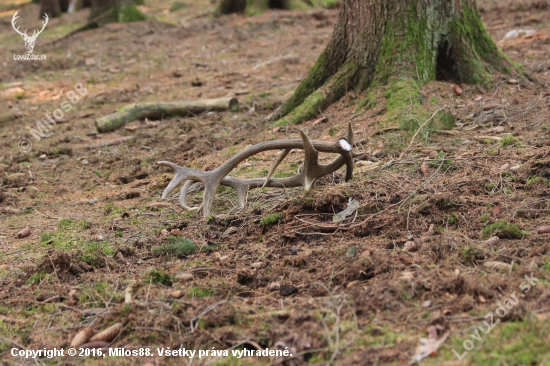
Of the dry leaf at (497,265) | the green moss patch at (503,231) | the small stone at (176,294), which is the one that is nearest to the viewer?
the dry leaf at (497,265)

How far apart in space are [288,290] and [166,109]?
591cm

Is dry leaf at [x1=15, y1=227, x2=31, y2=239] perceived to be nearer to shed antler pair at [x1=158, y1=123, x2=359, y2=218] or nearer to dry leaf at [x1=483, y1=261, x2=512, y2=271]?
shed antler pair at [x1=158, y1=123, x2=359, y2=218]

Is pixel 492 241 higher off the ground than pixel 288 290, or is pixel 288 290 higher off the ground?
pixel 492 241

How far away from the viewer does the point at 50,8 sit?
20.8 meters

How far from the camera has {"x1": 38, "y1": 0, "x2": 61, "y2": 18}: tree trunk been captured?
2062cm

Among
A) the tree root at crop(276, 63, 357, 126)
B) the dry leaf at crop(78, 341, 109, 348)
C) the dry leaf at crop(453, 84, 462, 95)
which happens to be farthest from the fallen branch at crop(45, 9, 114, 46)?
the dry leaf at crop(78, 341, 109, 348)

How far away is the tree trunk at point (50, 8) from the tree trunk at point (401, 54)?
49.9 ft

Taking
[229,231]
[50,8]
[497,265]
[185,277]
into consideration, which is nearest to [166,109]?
[229,231]

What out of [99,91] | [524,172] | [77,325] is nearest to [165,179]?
[77,325]

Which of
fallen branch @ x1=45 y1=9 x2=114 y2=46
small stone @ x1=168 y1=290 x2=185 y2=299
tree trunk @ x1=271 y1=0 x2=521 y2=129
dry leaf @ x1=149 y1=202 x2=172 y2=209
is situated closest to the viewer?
small stone @ x1=168 y1=290 x2=185 y2=299

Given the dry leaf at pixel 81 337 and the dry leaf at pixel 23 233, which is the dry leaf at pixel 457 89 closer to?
the dry leaf at pixel 23 233

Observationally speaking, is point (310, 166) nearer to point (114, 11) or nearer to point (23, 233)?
point (23, 233)

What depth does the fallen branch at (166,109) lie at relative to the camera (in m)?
9.47

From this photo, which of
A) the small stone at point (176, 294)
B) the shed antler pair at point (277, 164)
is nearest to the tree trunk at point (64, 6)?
the shed antler pair at point (277, 164)
